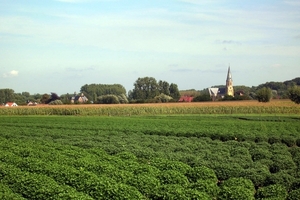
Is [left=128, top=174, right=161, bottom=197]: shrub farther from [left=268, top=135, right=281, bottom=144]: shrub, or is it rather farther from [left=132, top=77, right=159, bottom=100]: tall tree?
[left=132, top=77, right=159, bottom=100]: tall tree

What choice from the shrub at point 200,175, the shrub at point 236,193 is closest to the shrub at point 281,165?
the shrub at point 200,175

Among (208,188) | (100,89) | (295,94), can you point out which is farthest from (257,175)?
(100,89)

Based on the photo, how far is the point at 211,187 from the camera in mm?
11734

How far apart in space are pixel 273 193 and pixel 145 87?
109m

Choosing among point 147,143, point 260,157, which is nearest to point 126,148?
point 147,143

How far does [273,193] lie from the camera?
37.6 feet

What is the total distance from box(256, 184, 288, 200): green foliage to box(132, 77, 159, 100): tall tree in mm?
107015

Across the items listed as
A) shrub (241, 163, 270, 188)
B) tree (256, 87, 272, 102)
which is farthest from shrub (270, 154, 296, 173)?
tree (256, 87, 272, 102)

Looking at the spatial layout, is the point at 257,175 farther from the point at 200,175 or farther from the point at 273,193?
the point at 273,193

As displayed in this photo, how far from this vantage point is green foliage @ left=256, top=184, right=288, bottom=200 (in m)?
11.3

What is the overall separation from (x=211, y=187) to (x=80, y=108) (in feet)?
181

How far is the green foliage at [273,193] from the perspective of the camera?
11301 millimetres

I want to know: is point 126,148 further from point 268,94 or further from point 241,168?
point 268,94

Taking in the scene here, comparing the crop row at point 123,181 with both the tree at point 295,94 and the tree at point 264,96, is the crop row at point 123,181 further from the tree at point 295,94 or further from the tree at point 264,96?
the tree at point 264,96
